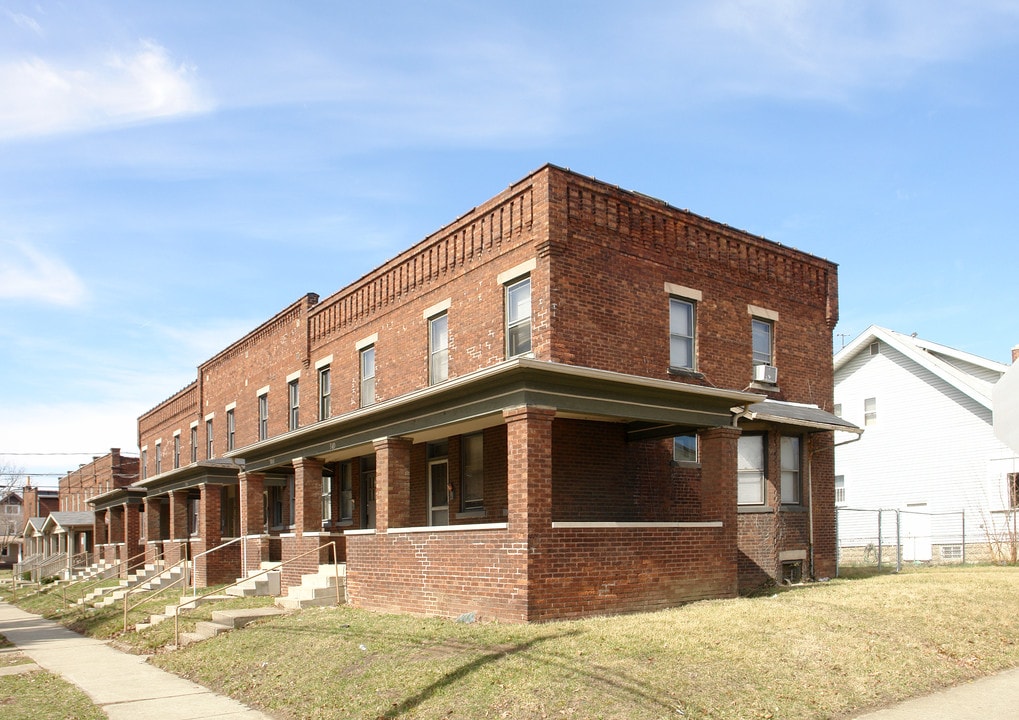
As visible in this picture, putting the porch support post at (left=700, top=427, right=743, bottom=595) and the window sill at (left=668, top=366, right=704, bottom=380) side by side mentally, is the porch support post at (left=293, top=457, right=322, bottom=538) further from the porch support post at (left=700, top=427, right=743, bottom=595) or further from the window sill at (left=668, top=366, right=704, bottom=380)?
the porch support post at (left=700, top=427, right=743, bottom=595)

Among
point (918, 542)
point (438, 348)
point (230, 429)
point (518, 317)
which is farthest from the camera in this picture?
point (230, 429)

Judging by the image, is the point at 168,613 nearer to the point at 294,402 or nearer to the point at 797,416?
the point at 294,402

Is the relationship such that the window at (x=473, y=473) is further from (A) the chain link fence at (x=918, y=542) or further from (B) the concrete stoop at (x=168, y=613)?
(A) the chain link fence at (x=918, y=542)

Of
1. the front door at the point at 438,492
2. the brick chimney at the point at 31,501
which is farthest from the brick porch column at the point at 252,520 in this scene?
the brick chimney at the point at 31,501

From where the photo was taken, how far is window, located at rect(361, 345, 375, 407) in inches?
910

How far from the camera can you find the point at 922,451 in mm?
31312

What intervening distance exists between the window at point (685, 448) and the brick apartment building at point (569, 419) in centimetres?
6

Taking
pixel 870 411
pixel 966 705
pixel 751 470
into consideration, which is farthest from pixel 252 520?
pixel 870 411

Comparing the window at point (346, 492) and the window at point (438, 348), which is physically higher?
the window at point (438, 348)

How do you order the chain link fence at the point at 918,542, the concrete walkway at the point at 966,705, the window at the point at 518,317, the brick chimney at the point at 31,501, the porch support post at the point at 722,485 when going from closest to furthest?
the concrete walkway at the point at 966,705 → the porch support post at the point at 722,485 → the window at the point at 518,317 → the chain link fence at the point at 918,542 → the brick chimney at the point at 31,501

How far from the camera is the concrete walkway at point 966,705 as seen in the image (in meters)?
9.74

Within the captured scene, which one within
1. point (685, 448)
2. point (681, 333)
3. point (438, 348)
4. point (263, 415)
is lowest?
point (685, 448)

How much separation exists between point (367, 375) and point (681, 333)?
8.22 metres

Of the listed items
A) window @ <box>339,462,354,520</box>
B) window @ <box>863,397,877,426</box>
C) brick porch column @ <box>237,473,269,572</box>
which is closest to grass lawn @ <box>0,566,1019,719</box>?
brick porch column @ <box>237,473,269,572</box>
